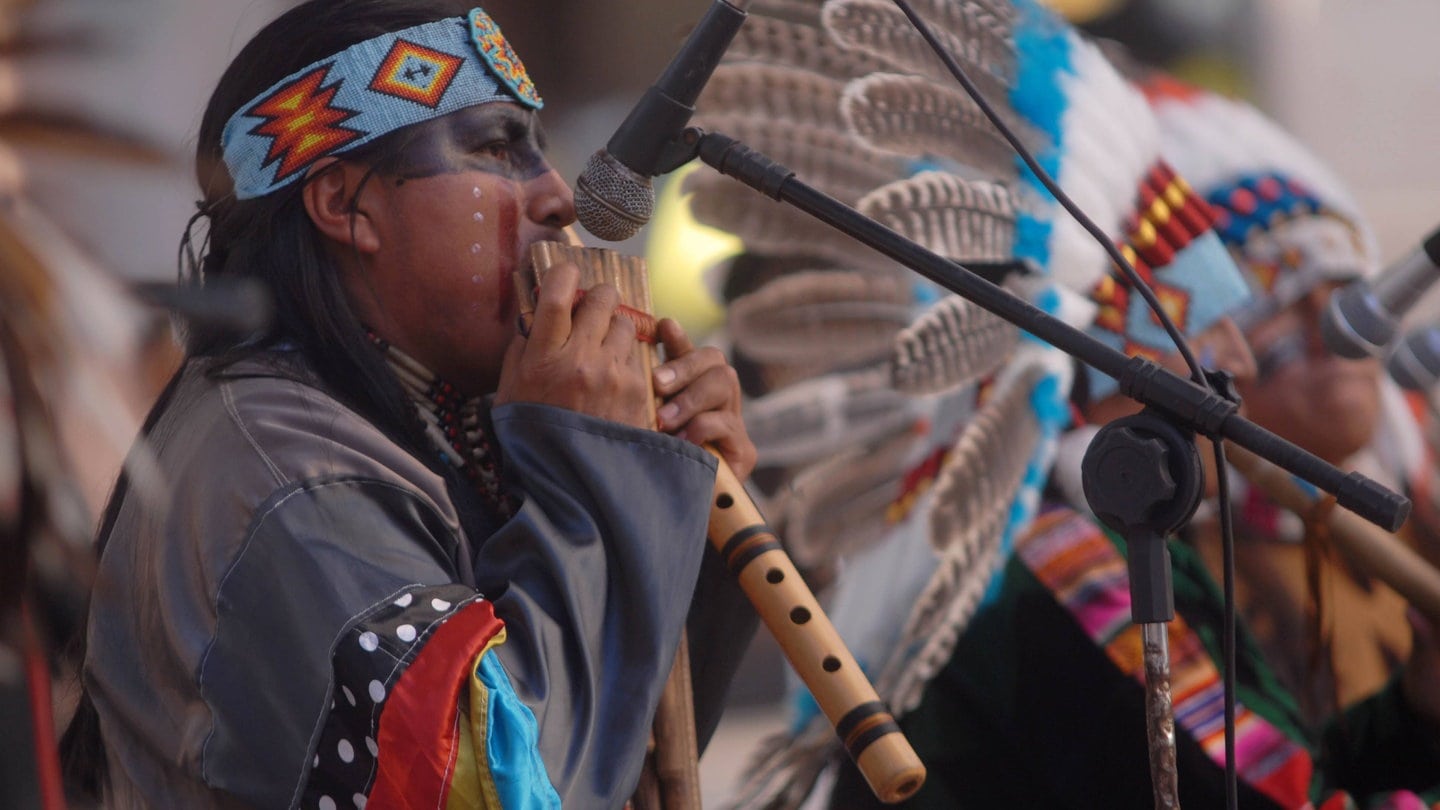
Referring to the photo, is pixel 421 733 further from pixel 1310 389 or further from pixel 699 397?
pixel 1310 389

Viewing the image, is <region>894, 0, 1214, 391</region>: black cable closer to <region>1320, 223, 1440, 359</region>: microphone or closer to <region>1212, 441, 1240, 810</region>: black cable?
<region>1212, 441, 1240, 810</region>: black cable

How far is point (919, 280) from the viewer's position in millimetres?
2629

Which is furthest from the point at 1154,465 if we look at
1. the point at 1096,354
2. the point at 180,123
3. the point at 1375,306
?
the point at 1375,306

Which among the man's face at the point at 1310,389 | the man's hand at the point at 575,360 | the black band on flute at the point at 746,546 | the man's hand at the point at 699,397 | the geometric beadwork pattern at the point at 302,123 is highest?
the geometric beadwork pattern at the point at 302,123

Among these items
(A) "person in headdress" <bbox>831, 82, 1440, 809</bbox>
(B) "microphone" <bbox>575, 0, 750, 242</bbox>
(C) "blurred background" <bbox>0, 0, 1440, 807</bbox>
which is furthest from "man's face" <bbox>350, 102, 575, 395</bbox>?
(A) "person in headdress" <bbox>831, 82, 1440, 809</bbox>

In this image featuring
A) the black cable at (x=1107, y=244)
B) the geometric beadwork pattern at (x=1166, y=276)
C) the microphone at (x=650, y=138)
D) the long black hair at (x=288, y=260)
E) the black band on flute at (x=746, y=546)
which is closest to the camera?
the black cable at (x=1107, y=244)

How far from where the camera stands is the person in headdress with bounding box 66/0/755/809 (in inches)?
51.1

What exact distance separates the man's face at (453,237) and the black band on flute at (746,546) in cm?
34

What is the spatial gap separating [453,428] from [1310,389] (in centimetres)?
170

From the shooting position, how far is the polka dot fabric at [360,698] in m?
1.27

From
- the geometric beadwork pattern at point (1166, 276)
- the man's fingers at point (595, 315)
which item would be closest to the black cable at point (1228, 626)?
the man's fingers at point (595, 315)

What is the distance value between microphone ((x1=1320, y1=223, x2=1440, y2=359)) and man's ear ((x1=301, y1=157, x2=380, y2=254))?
1817mm

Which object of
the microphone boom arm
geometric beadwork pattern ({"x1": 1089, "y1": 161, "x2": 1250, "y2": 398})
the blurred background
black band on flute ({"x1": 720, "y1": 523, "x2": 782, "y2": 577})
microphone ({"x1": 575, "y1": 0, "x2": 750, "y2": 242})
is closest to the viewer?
the blurred background

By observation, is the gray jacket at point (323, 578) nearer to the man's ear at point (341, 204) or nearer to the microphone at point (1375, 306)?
the man's ear at point (341, 204)
